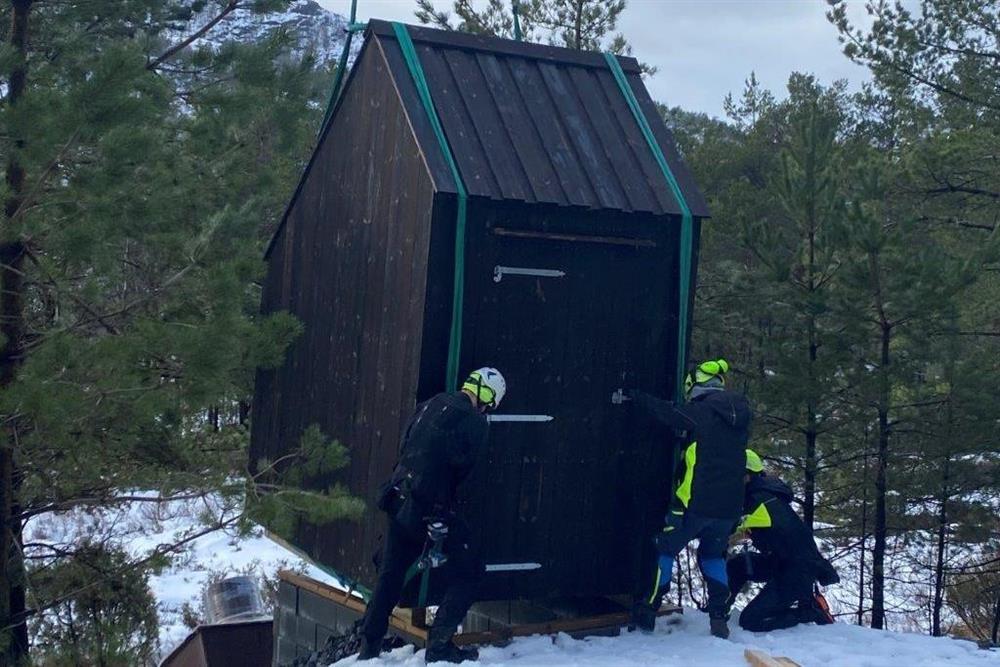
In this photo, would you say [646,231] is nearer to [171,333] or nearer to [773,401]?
[171,333]

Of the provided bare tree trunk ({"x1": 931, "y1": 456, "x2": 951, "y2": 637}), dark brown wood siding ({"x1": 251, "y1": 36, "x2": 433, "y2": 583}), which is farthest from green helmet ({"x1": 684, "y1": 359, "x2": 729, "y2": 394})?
bare tree trunk ({"x1": 931, "y1": 456, "x2": 951, "y2": 637})

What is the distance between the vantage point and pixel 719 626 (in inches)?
291

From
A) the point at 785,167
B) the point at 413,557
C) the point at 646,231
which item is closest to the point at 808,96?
the point at 785,167

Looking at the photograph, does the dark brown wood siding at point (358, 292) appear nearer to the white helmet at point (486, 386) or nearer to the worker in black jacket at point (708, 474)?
the white helmet at point (486, 386)

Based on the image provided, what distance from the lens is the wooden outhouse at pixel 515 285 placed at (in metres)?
6.91

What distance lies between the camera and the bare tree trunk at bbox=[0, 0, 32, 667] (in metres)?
7.83

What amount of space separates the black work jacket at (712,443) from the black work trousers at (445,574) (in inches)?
59.3

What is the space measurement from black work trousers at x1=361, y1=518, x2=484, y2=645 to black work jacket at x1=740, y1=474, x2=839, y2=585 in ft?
6.91

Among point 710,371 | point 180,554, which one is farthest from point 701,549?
point 180,554

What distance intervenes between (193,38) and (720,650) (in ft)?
19.9

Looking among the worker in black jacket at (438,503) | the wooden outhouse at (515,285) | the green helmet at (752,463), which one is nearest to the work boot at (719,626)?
the wooden outhouse at (515,285)

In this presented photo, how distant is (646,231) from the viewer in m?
7.46

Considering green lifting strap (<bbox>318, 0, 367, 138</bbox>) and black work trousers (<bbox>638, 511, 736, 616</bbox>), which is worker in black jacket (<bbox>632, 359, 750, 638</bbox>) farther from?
green lifting strap (<bbox>318, 0, 367, 138</bbox>)

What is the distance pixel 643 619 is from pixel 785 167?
19.7ft
